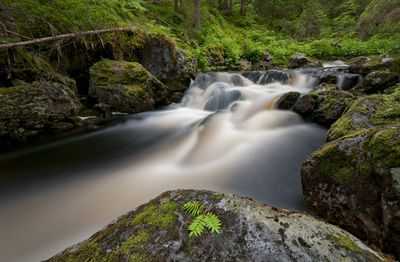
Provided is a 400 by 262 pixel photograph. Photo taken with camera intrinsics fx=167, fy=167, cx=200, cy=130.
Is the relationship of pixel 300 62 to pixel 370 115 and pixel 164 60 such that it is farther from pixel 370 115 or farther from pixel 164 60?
pixel 370 115

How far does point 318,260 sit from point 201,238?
631 mm

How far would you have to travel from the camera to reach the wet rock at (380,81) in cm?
454

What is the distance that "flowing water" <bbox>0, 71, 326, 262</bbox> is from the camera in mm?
2250

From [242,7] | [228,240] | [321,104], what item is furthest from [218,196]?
[242,7]

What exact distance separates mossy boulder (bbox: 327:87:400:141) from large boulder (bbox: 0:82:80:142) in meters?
6.91

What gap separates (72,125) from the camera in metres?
5.36

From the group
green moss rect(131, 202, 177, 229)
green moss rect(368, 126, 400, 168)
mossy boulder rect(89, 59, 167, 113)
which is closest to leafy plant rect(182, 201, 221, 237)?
green moss rect(131, 202, 177, 229)

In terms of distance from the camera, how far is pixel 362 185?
5.04 feet

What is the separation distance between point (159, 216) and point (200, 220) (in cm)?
30

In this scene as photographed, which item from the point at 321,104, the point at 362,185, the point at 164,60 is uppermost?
the point at 164,60

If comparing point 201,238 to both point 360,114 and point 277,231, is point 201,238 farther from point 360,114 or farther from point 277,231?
point 360,114

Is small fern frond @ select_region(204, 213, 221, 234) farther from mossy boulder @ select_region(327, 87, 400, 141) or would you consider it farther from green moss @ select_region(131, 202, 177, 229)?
mossy boulder @ select_region(327, 87, 400, 141)

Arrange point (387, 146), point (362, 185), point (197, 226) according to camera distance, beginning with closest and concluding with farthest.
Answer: point (197, 226) < point (387, 146) < point (362, 185)

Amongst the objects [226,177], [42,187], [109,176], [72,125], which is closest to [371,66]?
[226,177]
